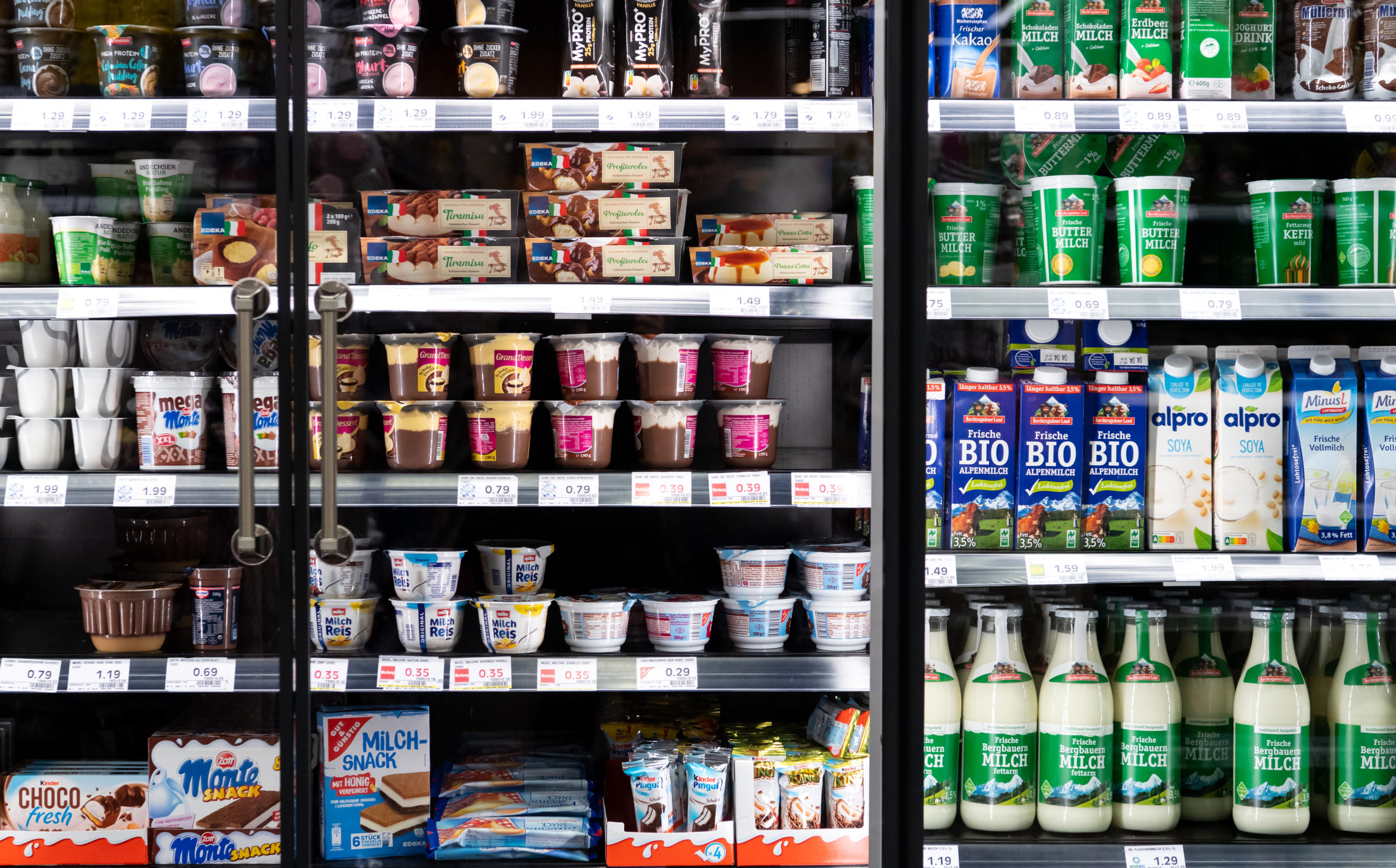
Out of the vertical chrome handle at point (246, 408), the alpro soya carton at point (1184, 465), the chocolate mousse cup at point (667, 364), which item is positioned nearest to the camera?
the vertical chrome handle at point (246, 408)

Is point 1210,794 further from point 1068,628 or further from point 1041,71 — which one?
point 1041,71

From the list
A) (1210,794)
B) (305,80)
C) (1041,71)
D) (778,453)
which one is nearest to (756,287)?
(778,453)

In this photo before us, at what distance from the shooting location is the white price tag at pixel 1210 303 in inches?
63.5

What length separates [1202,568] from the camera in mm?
1638

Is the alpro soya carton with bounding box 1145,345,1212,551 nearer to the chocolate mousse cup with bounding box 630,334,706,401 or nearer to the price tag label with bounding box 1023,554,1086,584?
the price tag label with bounding box 1023,554,1086,584

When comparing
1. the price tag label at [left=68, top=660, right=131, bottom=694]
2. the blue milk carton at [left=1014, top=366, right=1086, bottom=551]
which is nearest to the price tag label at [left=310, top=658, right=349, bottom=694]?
the price tag label at [left=68, top=660, right=131, bottom=694]

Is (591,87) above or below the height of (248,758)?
above

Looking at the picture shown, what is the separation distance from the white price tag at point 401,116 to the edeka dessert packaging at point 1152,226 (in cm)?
123

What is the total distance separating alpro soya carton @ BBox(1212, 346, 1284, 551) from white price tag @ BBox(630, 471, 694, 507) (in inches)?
37.5

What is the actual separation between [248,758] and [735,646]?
3.07ft

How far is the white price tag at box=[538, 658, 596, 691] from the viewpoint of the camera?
5.67ft

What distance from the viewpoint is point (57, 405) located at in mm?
1843

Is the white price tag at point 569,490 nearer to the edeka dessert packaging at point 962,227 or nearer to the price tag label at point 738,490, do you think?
the price tag label at point 738,490

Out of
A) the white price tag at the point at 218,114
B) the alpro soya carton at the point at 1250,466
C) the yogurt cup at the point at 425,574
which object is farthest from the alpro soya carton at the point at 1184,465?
the white price tag at the point at 218,114
